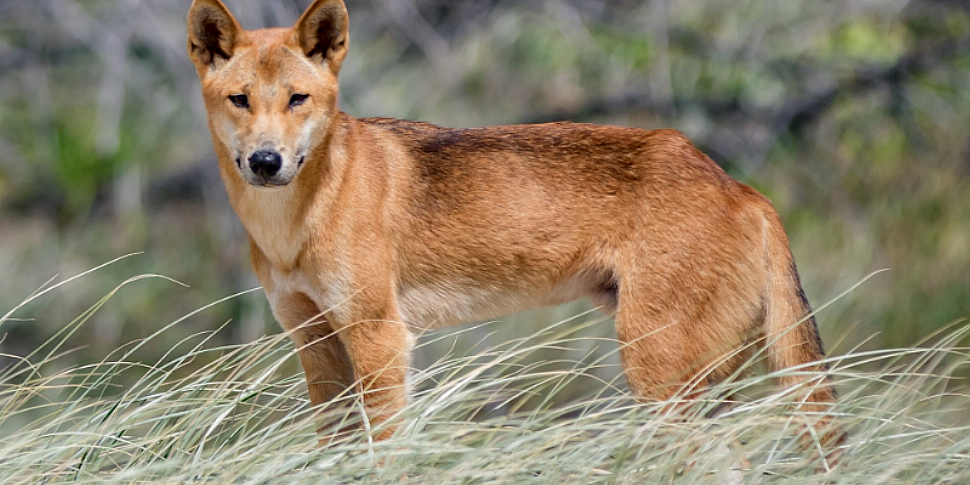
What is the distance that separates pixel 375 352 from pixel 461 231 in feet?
1.84

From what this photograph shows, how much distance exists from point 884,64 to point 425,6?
3.18 m

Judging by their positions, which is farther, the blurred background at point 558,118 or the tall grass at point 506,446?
the blurred background at point 558,118

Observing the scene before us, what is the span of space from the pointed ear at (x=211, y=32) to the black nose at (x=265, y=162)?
1.48ft

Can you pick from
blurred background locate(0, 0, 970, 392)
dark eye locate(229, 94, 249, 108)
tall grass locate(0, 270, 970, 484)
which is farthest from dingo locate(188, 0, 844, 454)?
blurred background locate(0, 0, 970, 392)

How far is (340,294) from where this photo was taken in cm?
354

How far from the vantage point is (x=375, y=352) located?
3541mm

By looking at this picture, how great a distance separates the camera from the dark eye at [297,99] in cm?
346

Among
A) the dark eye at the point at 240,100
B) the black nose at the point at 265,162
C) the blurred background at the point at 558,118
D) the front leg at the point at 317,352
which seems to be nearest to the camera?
the black nose at the point at 265,162

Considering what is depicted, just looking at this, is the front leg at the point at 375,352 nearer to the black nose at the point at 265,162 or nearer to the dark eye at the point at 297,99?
the black nose at the point at 265,162

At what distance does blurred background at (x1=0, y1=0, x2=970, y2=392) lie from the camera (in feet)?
23.4

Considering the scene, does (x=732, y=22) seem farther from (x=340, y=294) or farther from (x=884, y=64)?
A: (x=340, y=294)

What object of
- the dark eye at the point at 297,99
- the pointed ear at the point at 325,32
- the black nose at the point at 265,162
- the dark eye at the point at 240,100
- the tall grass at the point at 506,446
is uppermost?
the pointed ear at the point at 325,32

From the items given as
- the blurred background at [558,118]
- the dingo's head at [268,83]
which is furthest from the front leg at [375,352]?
the blurred background at [558,118]

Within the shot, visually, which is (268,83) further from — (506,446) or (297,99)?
(506,446)
